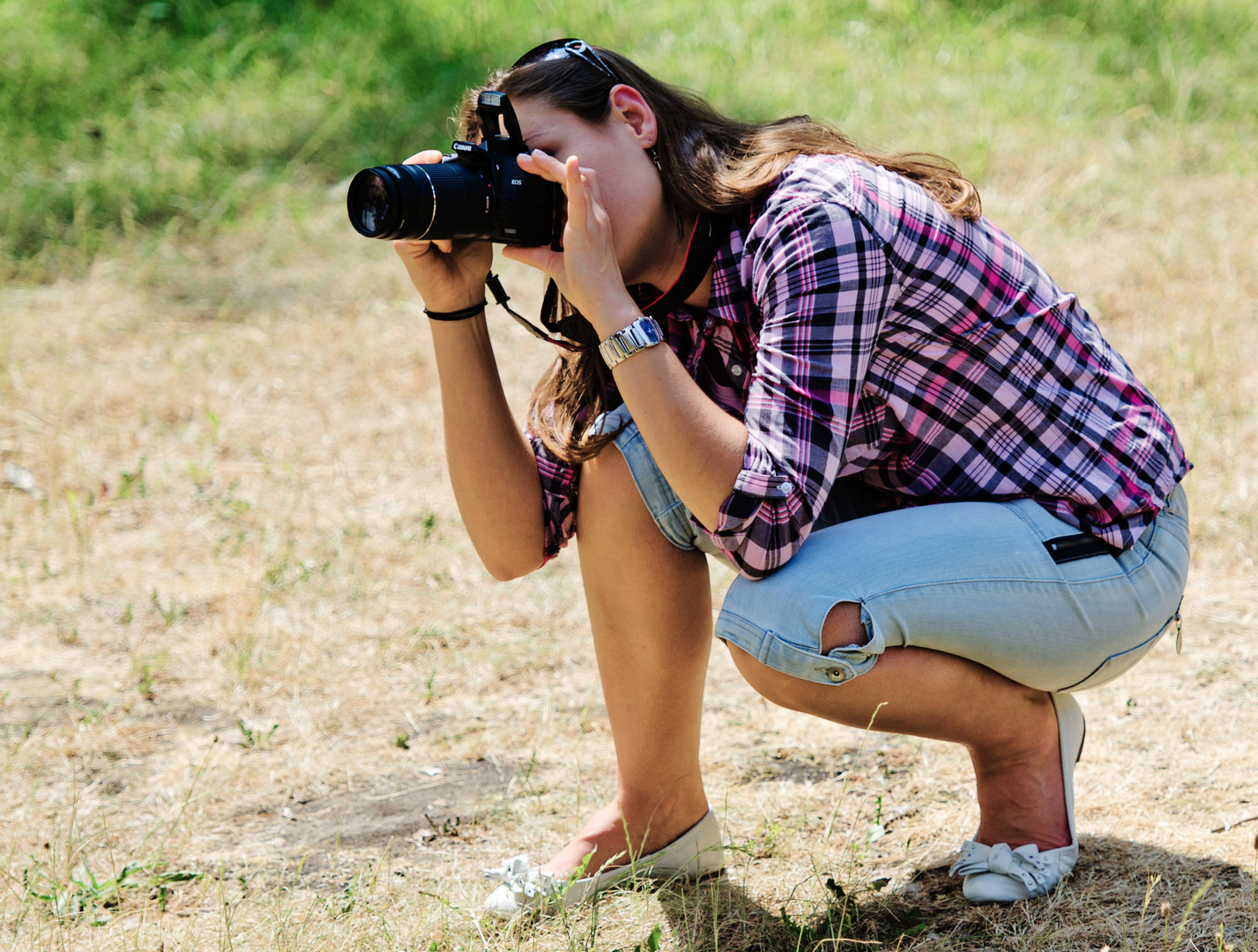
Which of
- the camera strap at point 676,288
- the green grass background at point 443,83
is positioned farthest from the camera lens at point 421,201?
the green grass background at point 443,83

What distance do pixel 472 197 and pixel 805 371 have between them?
48 centimetres

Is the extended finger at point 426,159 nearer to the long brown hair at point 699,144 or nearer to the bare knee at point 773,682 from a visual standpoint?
the long brown hair at point 699,144

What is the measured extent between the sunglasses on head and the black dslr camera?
0.10m

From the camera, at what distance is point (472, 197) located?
152cm

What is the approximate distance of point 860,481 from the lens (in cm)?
172

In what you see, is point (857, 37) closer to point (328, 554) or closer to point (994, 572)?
point (328, 554)

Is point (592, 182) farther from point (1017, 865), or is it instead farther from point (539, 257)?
point (1017, 865)

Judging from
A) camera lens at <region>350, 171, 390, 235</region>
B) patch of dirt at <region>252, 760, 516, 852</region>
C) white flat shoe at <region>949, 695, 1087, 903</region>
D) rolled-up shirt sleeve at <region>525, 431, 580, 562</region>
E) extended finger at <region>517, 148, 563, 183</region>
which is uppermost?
extended finger at <region>517, 148, 563, 183</region>

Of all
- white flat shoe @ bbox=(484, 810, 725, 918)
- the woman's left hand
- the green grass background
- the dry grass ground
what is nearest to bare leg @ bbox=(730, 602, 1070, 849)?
the dry grass ground

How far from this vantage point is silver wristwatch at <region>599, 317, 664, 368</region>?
4.66 ft

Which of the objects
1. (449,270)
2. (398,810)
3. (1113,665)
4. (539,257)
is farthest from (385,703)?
(1113,665)

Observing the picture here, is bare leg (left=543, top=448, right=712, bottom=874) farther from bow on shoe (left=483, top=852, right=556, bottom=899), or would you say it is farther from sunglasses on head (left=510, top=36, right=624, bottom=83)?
sunglasses on head (left=510, top=36, right=624, bottom=83)

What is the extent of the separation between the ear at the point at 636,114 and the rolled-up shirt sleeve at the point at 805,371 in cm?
26

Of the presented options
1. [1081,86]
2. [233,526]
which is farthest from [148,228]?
[1081,86]
